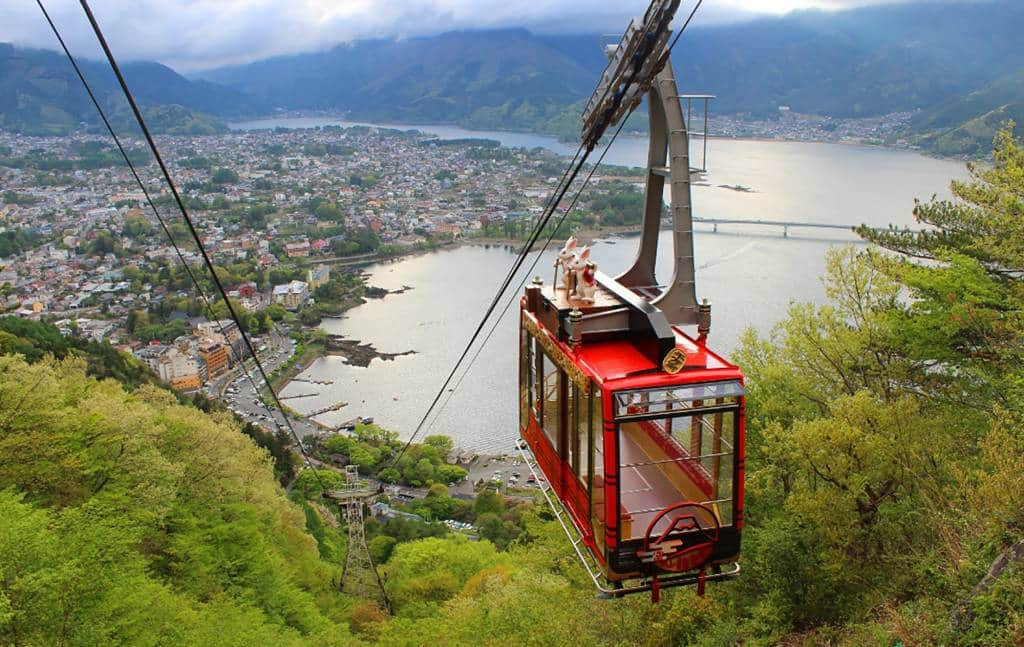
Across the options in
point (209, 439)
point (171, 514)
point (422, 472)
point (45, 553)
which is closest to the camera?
point (45, 553)

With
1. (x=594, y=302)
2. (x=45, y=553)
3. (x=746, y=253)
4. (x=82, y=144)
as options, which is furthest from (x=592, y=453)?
(x=82, y=144)

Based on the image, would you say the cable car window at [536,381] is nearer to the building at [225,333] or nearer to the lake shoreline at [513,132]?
the lake shoreline at [513,132]

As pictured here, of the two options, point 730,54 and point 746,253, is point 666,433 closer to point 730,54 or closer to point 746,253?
Result: point 746,253

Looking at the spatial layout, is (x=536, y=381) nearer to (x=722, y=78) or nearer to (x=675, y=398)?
(x=675, y=398)

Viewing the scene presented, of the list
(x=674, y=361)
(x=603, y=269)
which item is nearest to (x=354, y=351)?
(x=603, y=269)

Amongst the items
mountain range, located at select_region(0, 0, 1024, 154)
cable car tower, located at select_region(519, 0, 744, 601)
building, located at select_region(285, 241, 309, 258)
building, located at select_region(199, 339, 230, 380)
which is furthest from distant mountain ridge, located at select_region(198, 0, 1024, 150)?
cable car tower, located at select_region(519, 0, 744, 601)

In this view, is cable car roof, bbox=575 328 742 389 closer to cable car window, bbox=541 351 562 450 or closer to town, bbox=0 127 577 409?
cable car window, bbox=541 351 562 450
